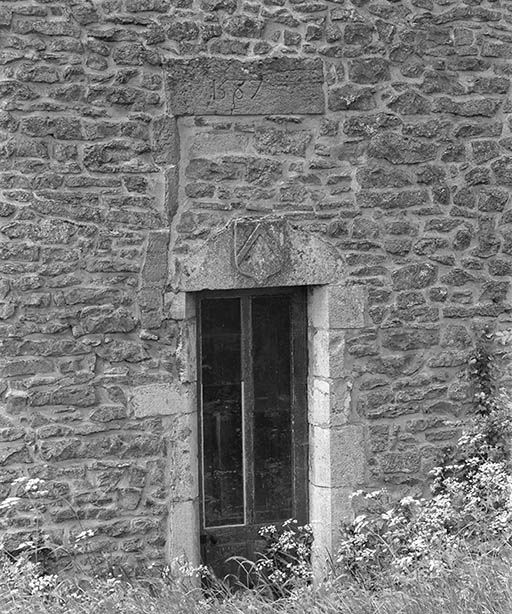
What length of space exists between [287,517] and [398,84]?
2.92 meters

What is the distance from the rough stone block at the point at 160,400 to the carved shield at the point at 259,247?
2.75ft

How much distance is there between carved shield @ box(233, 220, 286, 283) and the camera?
20.8ft

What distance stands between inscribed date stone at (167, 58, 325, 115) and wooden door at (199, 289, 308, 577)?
3.89 feet

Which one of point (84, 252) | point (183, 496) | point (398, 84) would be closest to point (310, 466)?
point (183, 496)

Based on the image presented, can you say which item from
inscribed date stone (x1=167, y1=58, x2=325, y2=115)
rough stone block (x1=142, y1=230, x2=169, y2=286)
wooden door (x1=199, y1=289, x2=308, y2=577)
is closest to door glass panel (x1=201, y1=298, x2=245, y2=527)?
wooden door (x1=199, y1=289, x2=308, y2=577)

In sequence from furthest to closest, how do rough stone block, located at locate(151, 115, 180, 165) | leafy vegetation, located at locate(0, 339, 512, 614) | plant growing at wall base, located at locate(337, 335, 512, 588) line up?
rough stone block, located at locate(151, 115, 180, 165), plant growing at wall base, located at locate(337, 335, 512, 588), leafy vegetation, located at locate(0, 339, 512, 614)

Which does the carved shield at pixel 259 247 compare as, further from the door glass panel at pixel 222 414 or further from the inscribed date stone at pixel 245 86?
the inscribed date stone at pixel 245 86

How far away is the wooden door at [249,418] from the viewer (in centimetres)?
664

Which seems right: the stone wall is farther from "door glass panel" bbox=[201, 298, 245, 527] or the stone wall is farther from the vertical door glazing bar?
the vertical door glazing bar

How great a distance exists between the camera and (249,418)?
21.9ft

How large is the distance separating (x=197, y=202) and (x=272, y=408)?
1456 millimetres

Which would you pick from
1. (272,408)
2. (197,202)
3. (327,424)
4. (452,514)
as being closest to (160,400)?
(272,408)

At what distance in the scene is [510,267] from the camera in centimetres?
697

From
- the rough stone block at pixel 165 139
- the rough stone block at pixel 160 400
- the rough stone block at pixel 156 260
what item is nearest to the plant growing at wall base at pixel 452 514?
the rough stone block at pixel 160 400
